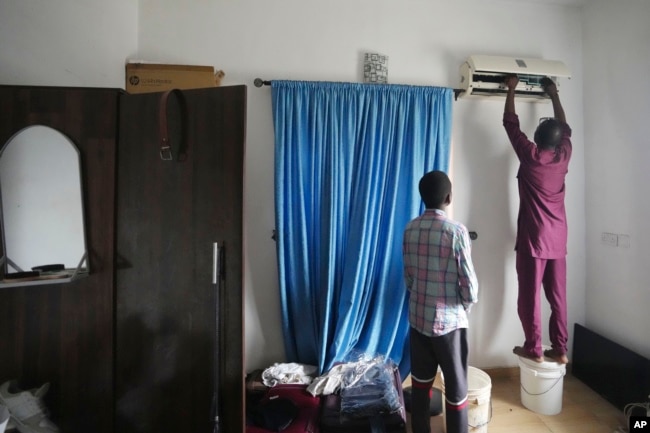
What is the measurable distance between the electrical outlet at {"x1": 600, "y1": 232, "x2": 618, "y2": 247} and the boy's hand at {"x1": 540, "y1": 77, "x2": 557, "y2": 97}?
105cm

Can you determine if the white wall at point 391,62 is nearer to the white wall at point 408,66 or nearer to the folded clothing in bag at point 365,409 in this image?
the white wall at point 408,66

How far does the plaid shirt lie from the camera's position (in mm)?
1321

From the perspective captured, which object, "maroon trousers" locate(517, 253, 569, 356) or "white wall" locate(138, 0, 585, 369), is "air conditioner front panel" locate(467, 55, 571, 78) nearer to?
"white wall" locate(138, 0, 585, 369)

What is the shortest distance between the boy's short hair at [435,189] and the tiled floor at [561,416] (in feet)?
4.22

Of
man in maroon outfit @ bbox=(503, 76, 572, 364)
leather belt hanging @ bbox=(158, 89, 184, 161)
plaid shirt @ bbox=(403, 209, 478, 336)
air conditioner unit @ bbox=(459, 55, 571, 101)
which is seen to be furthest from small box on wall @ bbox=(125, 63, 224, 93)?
man in maroon outfit @ bbox=(503, 76, 572, 364)

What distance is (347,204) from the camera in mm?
1873

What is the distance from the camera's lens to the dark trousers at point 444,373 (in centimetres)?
136

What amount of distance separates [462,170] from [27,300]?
2568 millimetres

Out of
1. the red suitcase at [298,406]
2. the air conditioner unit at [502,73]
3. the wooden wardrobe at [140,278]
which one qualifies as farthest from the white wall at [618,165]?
the wooden wardrobe at [140,278]

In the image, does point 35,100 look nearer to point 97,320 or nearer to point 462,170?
point 97,320

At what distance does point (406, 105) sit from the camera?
1923 mm

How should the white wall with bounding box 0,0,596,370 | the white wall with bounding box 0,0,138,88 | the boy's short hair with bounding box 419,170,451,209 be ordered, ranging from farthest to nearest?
the white wall with bounding box 0,0,596,370 < the boy's short hair with bounding box 419,170,451,209 < the white wall with bounding box 0,0,138,88

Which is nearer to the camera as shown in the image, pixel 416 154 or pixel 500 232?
pixel 416 154

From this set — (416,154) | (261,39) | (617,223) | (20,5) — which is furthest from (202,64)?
(617,223)
